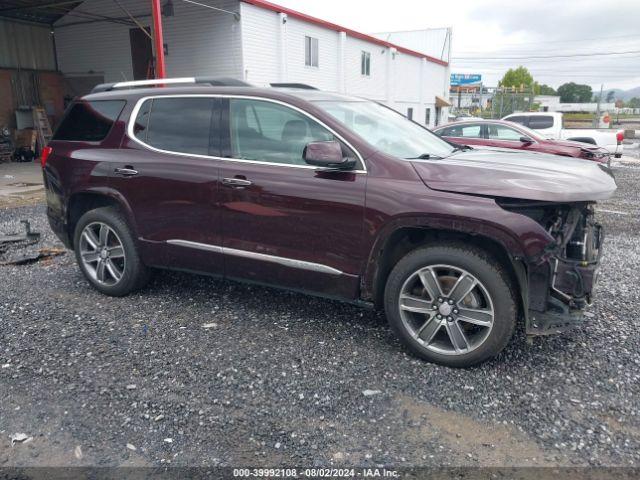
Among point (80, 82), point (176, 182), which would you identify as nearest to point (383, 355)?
point (176, 182)

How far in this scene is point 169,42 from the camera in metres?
19.0

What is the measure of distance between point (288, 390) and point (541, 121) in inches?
619

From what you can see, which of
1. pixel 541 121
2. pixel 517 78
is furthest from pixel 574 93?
pixel 541 121

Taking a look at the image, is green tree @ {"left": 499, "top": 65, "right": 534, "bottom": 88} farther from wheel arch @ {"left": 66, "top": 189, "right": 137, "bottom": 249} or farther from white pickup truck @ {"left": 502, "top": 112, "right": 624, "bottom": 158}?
wheel arch @ {"left": 66, "top": 189, "right": 137, "bottom": 249}

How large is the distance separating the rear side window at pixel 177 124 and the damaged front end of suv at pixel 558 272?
94.1 inches

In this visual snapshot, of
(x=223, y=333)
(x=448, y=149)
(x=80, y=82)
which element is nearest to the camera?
(x=223, y=333)

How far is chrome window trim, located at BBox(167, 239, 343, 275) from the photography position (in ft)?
12.5

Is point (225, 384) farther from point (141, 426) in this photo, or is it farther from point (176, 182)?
point (176, 182)

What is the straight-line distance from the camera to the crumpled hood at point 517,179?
321 centimetres

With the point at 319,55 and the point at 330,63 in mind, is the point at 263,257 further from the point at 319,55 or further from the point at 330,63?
the point at 330,63

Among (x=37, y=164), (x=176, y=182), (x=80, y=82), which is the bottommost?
(x=37, y=164)

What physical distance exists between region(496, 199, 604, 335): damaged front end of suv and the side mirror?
106 cm

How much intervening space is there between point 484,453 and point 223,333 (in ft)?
7.08

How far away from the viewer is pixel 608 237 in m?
7.20
